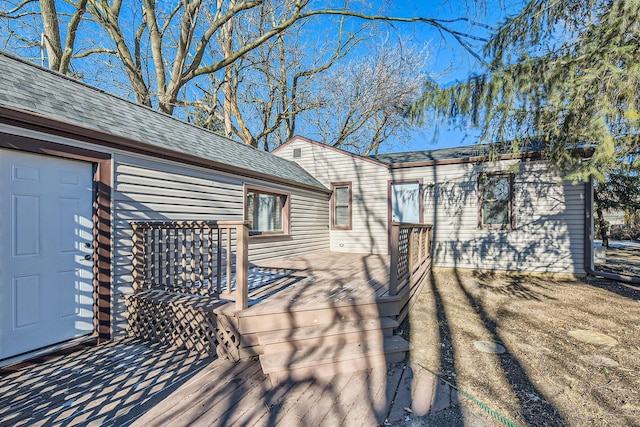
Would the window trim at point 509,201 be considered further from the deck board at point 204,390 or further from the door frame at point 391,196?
the deck board at point 204,390

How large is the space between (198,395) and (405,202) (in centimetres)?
740

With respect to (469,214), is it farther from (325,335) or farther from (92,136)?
(92,136)

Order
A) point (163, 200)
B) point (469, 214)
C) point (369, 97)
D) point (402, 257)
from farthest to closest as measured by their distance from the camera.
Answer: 1. point (369, 97)
2. point (469, 214)
3. point (402, 257)
4. point (163, 200)

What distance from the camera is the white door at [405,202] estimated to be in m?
8.54

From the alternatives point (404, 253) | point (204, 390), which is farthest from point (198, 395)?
point (404, 253)

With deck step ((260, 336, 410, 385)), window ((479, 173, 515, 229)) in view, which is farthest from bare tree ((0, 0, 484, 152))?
deck step ((260, 336, 410, 385))

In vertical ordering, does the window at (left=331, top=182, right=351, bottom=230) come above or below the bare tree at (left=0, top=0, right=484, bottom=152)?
below

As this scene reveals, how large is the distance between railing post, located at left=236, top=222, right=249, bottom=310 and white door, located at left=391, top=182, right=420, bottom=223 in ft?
20.8

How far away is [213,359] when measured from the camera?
10.4 ft

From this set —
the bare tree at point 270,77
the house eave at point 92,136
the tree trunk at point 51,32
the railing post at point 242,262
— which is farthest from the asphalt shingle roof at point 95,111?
the bare tree at point 270,77

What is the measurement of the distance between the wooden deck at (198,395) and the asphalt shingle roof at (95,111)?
2.56 metres

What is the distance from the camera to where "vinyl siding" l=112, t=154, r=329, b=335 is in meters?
3.65

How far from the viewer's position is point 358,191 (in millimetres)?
9227

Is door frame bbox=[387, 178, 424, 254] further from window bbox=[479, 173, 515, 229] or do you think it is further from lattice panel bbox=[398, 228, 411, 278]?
lattice panel bbox=[398, 228, 411, 278]
